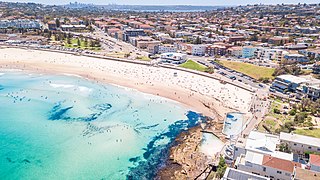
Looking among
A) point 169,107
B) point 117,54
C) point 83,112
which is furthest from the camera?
point 117,54

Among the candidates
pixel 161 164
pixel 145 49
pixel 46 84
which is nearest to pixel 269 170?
pixel 161 164

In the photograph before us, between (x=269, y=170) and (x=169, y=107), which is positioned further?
(x=169, y=107)

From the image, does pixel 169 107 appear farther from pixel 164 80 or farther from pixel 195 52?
pixel 195 52

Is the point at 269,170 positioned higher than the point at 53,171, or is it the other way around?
the point at 269,170

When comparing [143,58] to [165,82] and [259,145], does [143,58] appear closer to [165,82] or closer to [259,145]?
[165,82]

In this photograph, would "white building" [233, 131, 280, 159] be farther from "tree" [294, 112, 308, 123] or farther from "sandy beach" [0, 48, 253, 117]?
"sandy beach" [0, 48, 253, 117]

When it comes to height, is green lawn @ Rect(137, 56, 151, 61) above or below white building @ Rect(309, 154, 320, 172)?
above

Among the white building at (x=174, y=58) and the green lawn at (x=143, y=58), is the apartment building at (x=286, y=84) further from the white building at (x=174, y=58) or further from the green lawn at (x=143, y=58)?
the green lawn at (x=143, y=58)

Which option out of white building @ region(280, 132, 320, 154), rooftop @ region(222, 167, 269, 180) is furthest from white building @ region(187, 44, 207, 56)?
rooftop @ region(222, 167, 269, 180)
